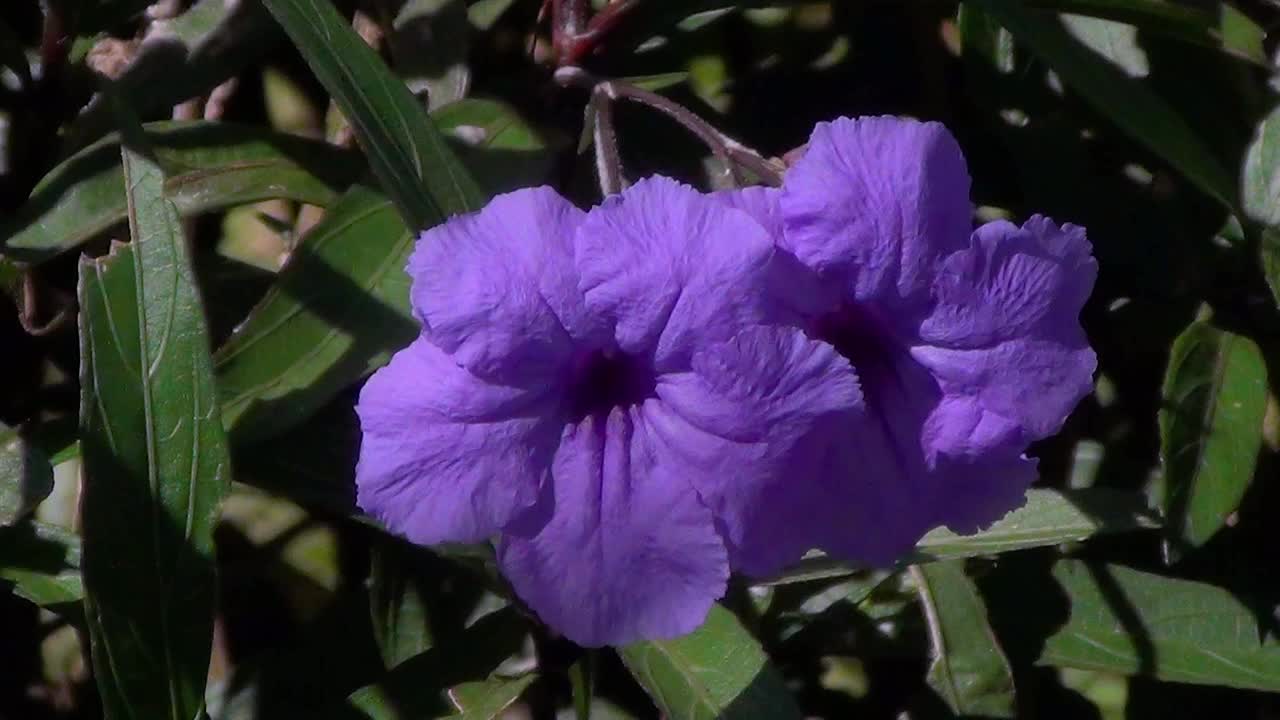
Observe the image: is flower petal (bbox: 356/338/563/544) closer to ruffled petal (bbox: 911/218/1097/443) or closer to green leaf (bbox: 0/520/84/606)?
ruffled petal (bbox: 911/218/1097/443)

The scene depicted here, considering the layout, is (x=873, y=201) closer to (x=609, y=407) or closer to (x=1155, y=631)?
(x=609, y=407)

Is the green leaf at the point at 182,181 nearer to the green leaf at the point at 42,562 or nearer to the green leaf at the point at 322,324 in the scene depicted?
the green leaf at the point at 322,324

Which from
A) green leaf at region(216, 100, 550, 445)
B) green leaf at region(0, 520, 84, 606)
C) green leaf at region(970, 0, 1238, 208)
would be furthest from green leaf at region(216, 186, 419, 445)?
green leaf at region(970, 0, 1238, 208)

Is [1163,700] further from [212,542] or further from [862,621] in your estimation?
[212,542]

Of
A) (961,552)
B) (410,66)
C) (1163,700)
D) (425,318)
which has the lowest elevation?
(1163,700)

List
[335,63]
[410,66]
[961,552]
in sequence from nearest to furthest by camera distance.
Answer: [335,63], [961,552], [410,66]

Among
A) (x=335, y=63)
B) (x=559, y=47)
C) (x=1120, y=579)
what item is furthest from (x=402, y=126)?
(x=1120, y=579)

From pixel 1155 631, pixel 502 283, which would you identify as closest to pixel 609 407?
pixel 502 283

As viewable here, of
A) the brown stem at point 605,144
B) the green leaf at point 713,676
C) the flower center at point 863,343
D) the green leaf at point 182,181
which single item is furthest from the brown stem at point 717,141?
the green leaf at point 713,676
